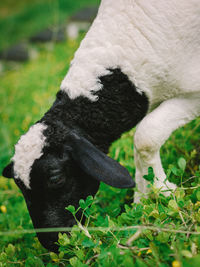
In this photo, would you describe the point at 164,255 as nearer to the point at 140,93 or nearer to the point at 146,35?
the point at 140,93

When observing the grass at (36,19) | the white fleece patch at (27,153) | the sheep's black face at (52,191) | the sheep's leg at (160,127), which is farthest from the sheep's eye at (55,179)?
the grass at (36,19)

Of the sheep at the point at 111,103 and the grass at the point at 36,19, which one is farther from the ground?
the grass at the point at 36,19

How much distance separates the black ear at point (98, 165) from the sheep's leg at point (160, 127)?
300 millimetres

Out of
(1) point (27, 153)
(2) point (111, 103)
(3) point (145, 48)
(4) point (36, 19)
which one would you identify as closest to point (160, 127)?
(2) point (111, 103)

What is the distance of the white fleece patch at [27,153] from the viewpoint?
229cm

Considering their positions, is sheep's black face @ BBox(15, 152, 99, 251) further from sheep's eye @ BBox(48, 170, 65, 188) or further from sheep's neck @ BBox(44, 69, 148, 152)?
sheep's neck @ BBox(44, 69, 148, 152)

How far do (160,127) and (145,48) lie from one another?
0.64 metres

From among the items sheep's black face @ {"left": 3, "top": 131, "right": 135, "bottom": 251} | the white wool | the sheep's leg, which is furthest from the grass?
sheep's black face @ {"left": 3, "top": 131, "right": 135, "bottom": 251}

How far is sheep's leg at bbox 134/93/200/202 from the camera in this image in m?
2.38

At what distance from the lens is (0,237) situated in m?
3.04

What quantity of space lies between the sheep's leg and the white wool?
4.6 inches

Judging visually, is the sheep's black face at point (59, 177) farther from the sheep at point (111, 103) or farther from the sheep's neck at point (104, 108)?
the sheep's neck at point (104, 108)

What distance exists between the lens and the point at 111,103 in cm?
260

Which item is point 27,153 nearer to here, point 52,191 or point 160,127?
point 52,191
